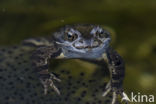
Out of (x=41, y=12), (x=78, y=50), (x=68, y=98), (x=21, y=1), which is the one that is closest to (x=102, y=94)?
(x=68, y=98)

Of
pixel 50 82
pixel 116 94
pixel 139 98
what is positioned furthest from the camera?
pixel 50 82

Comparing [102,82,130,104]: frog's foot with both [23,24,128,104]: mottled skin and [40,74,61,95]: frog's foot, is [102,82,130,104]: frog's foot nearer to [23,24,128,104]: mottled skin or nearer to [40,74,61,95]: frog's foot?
[23,24,128,104]: mottled skin

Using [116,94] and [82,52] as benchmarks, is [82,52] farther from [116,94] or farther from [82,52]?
[116,94]

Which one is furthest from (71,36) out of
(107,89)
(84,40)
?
(107,89)

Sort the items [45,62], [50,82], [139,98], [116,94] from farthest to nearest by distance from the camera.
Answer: [45,62], [50,82], [116,94], [139,98]

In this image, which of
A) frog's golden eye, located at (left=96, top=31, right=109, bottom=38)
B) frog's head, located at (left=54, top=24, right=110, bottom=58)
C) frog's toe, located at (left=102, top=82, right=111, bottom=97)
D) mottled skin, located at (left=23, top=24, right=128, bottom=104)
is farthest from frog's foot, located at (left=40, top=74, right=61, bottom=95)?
frog's golden eye, located at (left=96, top=31, right=109, bottom=38)

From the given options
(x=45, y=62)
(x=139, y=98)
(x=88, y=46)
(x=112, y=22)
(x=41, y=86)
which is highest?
→ (x=112, y=22)

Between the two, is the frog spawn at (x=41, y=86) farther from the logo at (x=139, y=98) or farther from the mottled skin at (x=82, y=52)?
the logo at (x=139, y=98)
